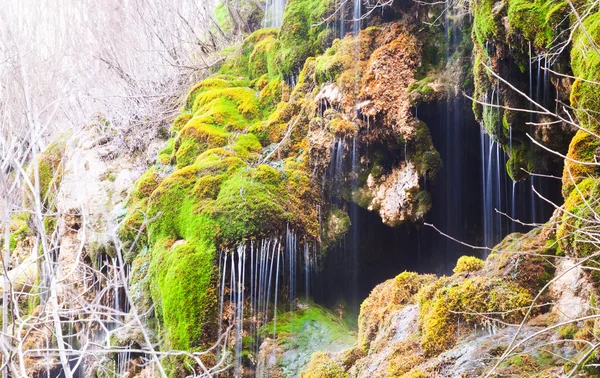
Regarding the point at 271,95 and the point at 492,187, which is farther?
the point at 271,95

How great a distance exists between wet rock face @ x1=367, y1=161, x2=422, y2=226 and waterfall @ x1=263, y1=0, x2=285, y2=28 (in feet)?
17.1

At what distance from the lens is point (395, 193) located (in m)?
6.82

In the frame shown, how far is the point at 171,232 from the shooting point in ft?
23.4

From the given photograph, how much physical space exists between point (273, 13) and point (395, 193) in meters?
6.00

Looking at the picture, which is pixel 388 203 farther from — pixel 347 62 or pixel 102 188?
pixel 102 188

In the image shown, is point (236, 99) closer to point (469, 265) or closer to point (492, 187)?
point (492, 187)

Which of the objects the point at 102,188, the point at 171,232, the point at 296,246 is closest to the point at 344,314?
the point at 296,246

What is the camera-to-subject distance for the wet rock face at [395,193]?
6680mm

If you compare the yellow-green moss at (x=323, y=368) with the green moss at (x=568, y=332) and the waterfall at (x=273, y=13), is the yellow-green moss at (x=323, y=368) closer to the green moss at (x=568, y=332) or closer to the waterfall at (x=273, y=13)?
the green moss at (x=568, y=332)

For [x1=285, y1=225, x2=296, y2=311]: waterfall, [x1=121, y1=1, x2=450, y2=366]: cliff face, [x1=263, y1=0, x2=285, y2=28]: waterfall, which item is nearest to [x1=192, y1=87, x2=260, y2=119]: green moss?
[x1=121, y1=1, x2=450, y2=366]: cliff face

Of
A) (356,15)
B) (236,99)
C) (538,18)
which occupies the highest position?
(356,15)

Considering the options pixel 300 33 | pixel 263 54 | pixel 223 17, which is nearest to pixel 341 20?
pixel 300 33

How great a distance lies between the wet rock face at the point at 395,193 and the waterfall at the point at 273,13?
205 inches

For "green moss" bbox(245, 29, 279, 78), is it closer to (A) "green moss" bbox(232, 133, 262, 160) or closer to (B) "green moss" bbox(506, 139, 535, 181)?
(A) "green moss" bbox(232, 133, 262, 160)
